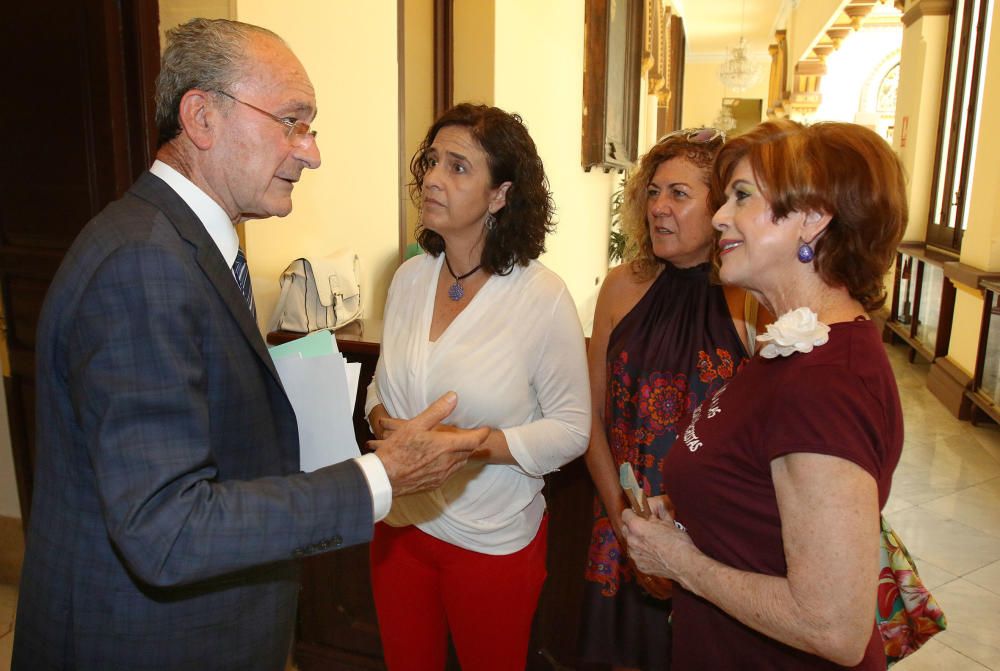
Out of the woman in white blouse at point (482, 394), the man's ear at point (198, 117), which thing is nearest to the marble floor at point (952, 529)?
the woman in white blouse at point (482, 394)

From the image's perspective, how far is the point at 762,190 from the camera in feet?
3.69

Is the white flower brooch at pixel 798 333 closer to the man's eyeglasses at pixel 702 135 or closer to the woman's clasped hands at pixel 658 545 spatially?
the woman's clasped hands at pixel 658 545

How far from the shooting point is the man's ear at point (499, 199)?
172 centimetres

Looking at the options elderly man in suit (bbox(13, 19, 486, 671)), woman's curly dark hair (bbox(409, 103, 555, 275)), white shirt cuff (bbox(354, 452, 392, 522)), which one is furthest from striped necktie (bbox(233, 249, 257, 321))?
woman's curly dark hair (bbox(409, 103, 555, 275))

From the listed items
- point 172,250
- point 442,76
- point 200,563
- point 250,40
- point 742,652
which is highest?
point 442,76

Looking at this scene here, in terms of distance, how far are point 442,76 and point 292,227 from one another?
62.3 inches

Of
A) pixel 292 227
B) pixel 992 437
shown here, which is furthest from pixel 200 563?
pixel 992 437

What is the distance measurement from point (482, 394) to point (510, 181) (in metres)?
0.53

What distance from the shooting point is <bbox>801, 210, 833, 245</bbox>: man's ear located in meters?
1.09

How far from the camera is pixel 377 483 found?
1024 millimetres

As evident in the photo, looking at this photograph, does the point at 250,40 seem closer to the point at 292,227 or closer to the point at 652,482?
the point at 652,482

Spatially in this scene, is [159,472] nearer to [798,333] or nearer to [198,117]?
[198,117]

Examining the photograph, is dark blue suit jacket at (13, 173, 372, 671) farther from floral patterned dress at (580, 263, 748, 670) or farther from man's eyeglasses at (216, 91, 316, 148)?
floral patterned dress at (580, 263, 748, 670)

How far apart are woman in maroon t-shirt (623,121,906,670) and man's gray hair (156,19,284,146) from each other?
79 centimetres
